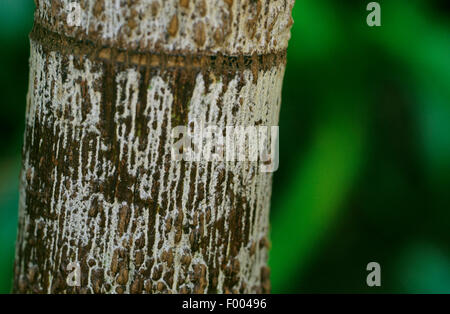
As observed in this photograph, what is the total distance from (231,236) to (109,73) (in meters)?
0.23

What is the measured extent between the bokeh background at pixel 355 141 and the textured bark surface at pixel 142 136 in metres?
0.83

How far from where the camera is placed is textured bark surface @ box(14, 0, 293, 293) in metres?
0.57

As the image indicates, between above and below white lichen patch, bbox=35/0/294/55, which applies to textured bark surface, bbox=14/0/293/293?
below

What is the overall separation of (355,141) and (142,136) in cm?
99

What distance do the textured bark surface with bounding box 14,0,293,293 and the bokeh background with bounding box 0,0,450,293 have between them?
0.83 metres

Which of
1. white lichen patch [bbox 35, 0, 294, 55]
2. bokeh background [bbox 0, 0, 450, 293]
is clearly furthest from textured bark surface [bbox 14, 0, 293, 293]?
bokeh background [bbox 0, 0, 450, 293]

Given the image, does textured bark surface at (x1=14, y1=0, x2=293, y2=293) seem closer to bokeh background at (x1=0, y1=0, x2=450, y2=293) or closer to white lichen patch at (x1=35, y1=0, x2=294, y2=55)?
white lichen patch at (x1=35, y1=0, x2=294, y2=55)

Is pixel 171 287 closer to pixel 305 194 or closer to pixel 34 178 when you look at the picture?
pixel 34 178


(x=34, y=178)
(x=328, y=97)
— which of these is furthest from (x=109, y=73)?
(x=328, y=97)

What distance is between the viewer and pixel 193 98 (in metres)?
0.58

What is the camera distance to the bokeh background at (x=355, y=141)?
144 cm

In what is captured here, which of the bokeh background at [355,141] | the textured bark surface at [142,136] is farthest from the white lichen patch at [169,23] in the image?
Result: the bokeh background at [355,141]

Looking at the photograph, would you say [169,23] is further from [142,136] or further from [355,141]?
[355,141]

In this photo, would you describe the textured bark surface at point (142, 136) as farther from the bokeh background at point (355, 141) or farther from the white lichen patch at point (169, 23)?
the bokeh background at point (355, 141)
